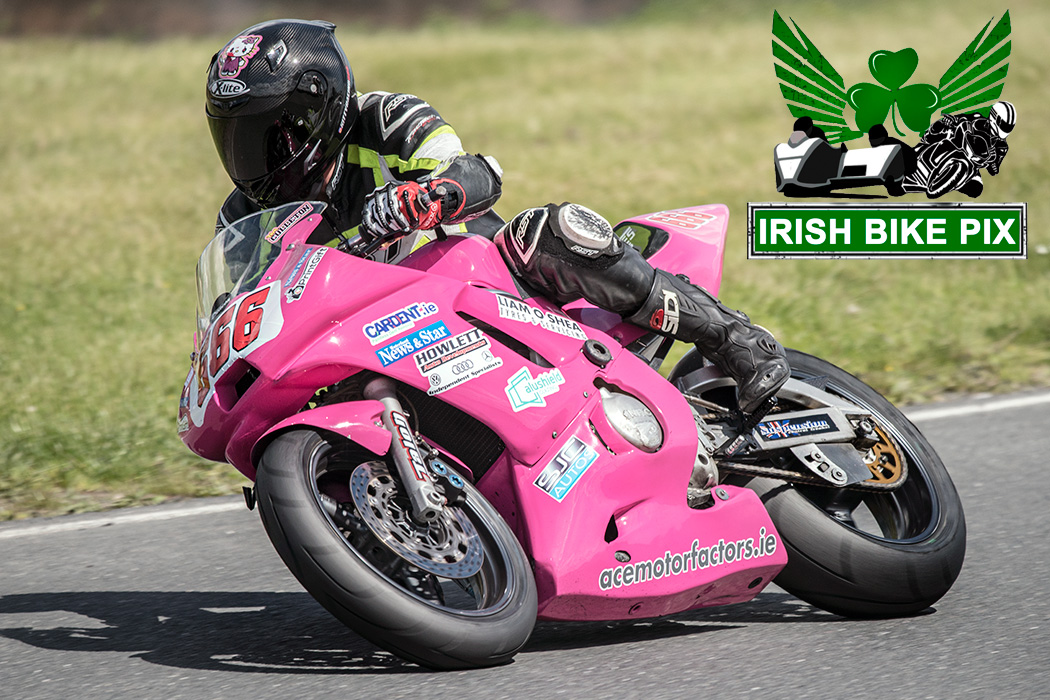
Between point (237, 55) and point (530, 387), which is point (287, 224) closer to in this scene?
point (237, 55)

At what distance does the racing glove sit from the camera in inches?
131

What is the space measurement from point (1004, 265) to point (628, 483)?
23.6 feet

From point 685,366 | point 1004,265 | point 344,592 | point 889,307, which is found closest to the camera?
point 344,592

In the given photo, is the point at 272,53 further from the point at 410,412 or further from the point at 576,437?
the point at 576,437

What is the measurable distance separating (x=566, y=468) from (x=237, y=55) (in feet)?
4.77

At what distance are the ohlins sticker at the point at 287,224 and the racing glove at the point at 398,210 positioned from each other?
0.18 m

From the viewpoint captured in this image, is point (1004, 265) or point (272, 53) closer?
point (272, 53)

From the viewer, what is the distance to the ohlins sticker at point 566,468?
3416 mm

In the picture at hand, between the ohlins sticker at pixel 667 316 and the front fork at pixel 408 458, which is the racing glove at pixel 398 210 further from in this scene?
the ohlins sticker at pixel 667 316

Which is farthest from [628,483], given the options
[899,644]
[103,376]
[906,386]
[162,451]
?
[103,376]

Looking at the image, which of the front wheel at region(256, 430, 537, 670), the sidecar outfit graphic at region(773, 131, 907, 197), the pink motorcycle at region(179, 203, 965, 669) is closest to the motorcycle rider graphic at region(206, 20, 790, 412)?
the pink motorcycle at region(179, 203, 965, 669)

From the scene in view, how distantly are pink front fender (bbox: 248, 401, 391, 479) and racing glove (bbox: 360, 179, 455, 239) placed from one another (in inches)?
18.4

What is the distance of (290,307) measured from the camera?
3.22 m

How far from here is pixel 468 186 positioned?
11.7ft
